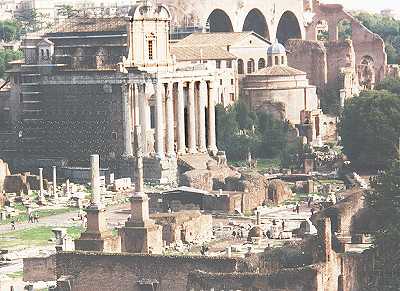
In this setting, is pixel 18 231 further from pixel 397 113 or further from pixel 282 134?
pixel 282 134

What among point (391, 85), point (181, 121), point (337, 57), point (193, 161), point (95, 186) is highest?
point (337, 57)

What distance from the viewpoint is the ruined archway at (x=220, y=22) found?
104 meters

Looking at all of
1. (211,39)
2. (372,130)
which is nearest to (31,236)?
(372,130)

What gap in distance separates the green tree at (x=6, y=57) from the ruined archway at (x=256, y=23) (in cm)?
1489

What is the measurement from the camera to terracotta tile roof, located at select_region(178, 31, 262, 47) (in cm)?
8862

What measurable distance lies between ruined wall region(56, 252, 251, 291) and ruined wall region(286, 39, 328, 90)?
189 ft

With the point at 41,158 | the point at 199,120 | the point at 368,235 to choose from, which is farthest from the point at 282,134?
the point at 368,235

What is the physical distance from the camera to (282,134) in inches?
3187

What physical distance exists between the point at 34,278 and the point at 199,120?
30832mm

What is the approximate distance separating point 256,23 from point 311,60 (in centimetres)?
1138

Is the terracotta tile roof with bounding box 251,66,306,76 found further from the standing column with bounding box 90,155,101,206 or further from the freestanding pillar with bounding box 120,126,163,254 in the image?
the freestanding pillar with bounding box 120,126,163,254

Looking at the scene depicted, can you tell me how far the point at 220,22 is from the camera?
104 meters

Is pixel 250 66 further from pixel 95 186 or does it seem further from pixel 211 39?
pixel 95 186

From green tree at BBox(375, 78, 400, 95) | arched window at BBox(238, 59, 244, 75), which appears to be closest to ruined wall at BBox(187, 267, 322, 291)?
green tree at BBox(375, 78, 400, 95)
